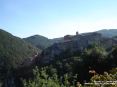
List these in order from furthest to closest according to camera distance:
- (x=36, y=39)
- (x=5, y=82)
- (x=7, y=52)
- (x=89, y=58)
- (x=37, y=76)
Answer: (x=36, y=39) → (x=7, y=52) → (x=5, y=82) → (x=89, y=58) → (x=37, y=76)

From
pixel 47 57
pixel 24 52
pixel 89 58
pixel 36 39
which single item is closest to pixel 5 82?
pixel 47 57

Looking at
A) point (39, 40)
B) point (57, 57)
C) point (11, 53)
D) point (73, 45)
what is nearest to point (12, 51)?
point (11, 53)

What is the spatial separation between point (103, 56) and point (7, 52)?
237 feet

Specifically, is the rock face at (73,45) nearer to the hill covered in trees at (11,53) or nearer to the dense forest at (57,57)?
the dense forest at (57,57)

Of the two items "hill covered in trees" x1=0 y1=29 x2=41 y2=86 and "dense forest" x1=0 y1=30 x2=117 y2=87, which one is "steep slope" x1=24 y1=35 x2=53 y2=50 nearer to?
"hill covered in trees" x1=0 y1=29 x2=41 y2=86

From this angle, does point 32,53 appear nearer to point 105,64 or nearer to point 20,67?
point 20,67

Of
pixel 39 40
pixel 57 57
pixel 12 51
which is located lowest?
pixel 57 57

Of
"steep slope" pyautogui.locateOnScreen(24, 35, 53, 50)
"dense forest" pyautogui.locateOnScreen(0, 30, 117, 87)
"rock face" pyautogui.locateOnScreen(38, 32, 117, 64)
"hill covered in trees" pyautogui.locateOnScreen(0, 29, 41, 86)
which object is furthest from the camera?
"steep slope" pyautogui.locateOnScreen(24, 35, 53, 50)

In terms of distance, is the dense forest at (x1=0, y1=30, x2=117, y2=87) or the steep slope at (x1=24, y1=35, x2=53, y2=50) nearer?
the dense forest at (x1=0, y1=30, x2=117, y2=87)

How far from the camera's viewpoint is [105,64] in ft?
124

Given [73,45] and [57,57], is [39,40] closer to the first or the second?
[73,45]

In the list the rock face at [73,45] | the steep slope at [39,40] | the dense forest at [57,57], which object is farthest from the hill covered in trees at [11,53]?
the steep slope at [39,40]

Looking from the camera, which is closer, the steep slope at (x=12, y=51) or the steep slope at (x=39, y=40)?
the steep slope at (x=12, y=51)

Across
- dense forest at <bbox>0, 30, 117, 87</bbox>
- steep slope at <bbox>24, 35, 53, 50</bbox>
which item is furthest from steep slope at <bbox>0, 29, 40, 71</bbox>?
steep slope at <bbox>24, 35, 53, 50</bbox>
